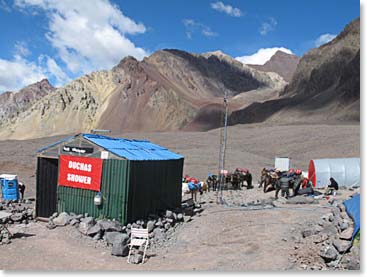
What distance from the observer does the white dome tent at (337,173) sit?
23.4m

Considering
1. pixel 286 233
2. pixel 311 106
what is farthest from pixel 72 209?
pixel 311 106

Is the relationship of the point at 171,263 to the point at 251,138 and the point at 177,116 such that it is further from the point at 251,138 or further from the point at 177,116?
the point at 177,116

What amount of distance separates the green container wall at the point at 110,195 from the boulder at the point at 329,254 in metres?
6.91

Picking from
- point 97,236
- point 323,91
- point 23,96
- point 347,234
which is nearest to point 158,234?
point 97,236

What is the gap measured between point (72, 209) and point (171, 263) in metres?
5.36

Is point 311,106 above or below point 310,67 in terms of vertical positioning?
below

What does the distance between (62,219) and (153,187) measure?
11.3 feet

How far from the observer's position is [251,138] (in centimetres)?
5916

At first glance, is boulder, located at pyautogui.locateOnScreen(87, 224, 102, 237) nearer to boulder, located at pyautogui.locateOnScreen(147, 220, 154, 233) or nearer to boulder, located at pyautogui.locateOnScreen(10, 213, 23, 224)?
boulder, located at pyautogui.locateOnScreen(147, 220, 154, 233)

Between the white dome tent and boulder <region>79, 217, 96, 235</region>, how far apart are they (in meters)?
14.3

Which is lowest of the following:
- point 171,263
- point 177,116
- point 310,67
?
point 171,263

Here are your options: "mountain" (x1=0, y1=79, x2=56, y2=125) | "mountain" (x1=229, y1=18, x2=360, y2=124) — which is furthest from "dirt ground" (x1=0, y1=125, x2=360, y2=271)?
"mountain" (x1=0, y1=79, x2=56, y2=125)

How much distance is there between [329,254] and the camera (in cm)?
938

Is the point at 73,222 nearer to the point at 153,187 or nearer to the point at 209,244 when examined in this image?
the point at 153,187
